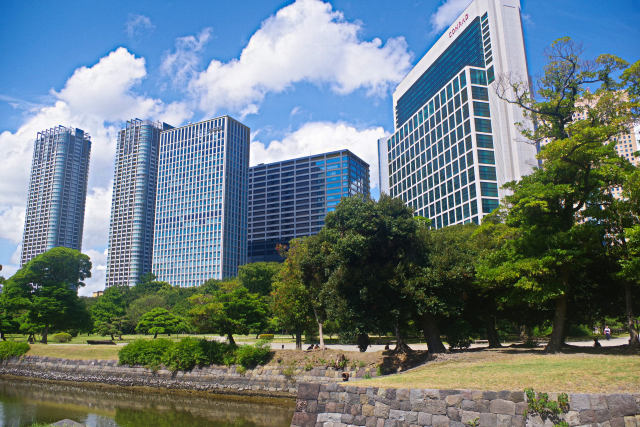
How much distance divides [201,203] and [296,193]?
38.1 m

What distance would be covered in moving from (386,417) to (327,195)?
147m

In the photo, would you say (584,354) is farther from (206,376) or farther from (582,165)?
(206,376)

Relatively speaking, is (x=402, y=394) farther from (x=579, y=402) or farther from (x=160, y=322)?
(x=160, y=322)

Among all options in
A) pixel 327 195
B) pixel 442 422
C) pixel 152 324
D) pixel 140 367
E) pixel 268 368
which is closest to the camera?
pixel 442 422

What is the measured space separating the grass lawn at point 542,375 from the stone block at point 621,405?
2.40ft

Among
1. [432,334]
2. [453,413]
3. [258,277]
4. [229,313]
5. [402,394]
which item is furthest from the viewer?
[258,277]

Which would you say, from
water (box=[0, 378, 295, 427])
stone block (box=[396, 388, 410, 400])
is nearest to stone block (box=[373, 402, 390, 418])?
stone block (box=[396, 388, 410, 400])

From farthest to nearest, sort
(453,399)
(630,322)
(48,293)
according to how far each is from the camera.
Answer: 1. (48,293)
2. (630,322)
3. (453,399)

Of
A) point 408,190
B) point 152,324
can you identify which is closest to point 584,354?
point 152,324

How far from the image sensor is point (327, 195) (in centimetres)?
15900

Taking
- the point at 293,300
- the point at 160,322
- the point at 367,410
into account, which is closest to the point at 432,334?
the point at 367,410

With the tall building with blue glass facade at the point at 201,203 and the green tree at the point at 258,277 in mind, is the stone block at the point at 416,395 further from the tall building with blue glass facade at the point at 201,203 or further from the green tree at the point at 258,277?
the tall building with blue glass facade at the point at 201,203

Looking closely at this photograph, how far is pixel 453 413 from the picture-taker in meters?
11.4

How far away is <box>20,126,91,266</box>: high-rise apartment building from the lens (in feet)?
550
